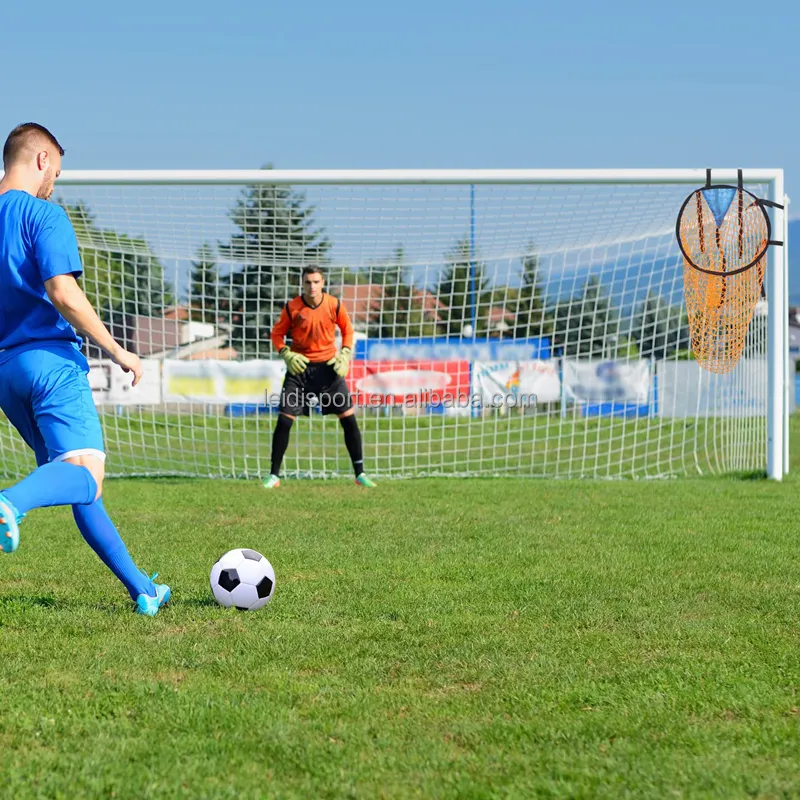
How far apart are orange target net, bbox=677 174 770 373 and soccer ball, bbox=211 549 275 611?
6116 mm

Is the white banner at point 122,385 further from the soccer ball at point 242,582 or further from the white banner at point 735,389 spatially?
the soccer ball at point 242,582

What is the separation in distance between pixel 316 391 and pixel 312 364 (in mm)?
279

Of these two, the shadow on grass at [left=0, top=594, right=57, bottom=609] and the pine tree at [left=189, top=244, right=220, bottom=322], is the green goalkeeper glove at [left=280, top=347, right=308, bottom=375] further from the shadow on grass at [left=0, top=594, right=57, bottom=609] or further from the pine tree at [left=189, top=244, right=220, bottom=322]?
the shadow on grass at [left=0, top=594, right=57, bottom=609]

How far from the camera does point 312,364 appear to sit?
10047 mm

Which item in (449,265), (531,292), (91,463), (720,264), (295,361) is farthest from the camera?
(531,292)

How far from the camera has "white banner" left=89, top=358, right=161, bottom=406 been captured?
1570 cm

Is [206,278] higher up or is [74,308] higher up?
[206,278]

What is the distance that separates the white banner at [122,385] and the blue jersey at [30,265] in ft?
33.4

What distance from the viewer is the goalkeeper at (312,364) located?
32.8 ft

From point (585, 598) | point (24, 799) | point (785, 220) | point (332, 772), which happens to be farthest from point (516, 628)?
point (785, 220)

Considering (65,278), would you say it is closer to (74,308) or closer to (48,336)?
(74,308)

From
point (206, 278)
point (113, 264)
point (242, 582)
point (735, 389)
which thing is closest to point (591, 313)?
point (735, 389)

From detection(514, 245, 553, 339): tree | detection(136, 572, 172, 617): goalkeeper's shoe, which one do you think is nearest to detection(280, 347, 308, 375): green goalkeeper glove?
detection(514, 245, 553, 339): tree

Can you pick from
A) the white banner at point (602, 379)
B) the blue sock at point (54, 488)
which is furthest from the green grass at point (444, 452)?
the blue sock at point (54, 488)
